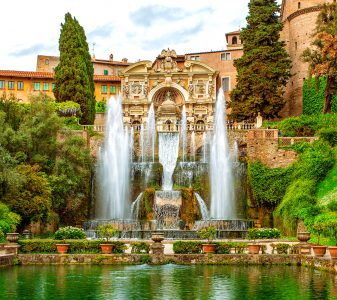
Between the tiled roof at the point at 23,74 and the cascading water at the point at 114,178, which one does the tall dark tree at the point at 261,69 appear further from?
the tiled roof at the point at 23,74

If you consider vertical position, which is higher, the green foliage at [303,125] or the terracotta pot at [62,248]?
the green foliage at [303,125]

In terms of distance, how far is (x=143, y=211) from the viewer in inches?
1335

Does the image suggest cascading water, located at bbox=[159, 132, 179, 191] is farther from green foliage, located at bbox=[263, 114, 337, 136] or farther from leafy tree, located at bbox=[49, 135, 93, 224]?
leafy tree, located at bbox=[49, 135, 93, 224]

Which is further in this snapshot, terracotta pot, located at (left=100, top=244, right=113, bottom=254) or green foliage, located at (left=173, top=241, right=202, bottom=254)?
green foliage, located at (left=173, top=241, right=202, bottom=254)

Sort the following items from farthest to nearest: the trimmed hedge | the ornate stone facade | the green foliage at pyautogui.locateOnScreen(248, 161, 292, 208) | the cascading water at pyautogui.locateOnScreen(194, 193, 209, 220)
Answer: the ornate stone facade
the green foliage at pyautogui.locateOnScreen(248, 161, 292, 208)
the cascading water at pyautogui.locateOnScreen(194, 193, 209, 220)
the trimmed hedge

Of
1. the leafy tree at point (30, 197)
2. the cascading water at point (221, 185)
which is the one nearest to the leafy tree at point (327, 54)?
the cascading water at point (221, 185)

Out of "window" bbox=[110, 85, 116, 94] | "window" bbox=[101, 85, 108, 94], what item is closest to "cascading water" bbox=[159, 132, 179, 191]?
"window" bbox=[110, 85, 116, 94]

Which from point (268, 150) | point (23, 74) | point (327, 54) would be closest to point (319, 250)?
point (268, 150)

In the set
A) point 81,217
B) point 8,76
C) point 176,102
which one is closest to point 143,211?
point 81,217

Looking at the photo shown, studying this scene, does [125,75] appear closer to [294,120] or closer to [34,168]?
[294,120]

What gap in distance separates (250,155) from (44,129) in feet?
39.8

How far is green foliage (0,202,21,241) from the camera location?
25953 millimetres

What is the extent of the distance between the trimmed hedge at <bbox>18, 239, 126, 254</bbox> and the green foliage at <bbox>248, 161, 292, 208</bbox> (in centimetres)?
1463

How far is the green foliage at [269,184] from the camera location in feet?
116
